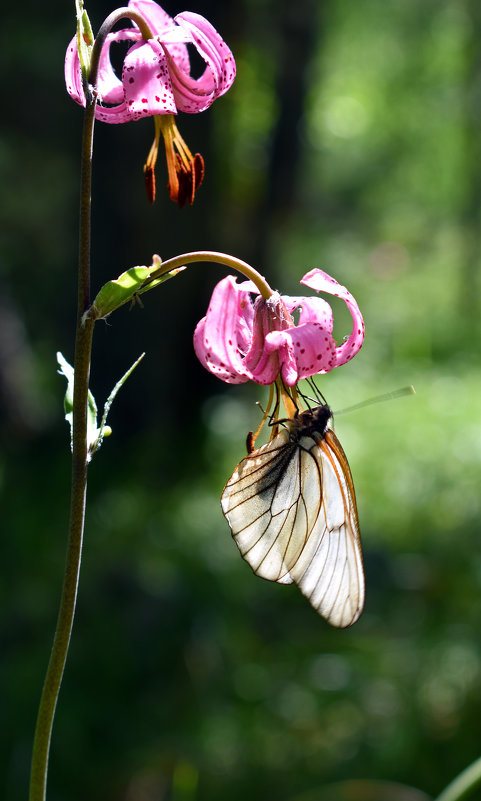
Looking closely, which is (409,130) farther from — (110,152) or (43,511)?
(43,511)

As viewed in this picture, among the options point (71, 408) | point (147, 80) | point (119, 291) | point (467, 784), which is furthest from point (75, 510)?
point (467, 784)

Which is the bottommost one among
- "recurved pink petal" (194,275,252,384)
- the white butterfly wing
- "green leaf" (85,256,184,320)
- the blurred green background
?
the blurred green background

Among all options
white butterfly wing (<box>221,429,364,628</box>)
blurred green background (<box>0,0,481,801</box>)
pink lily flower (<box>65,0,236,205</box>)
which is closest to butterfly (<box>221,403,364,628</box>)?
white butterfly wing (<box>221,429,364,628</box>)

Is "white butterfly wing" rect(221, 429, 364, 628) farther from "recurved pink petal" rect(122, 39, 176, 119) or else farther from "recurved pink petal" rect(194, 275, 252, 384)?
"recurved pink petal" rect(122, 39, 176, 119)

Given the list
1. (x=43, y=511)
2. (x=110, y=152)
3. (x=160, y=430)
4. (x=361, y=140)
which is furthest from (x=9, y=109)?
(x=361, y=140)

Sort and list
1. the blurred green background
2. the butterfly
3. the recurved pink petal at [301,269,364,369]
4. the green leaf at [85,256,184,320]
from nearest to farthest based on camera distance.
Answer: the green leaf at [85,256,184,320], the recurved pink petal at [301,269,364,369], the butterfly, the blurred green background

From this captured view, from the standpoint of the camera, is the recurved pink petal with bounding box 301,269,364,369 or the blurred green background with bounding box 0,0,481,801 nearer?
the recurved pink petal with bounding box 301,269,364,369

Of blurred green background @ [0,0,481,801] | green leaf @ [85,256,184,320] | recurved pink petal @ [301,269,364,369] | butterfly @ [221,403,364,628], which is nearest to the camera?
green leaf @ [85,256,184,320]
